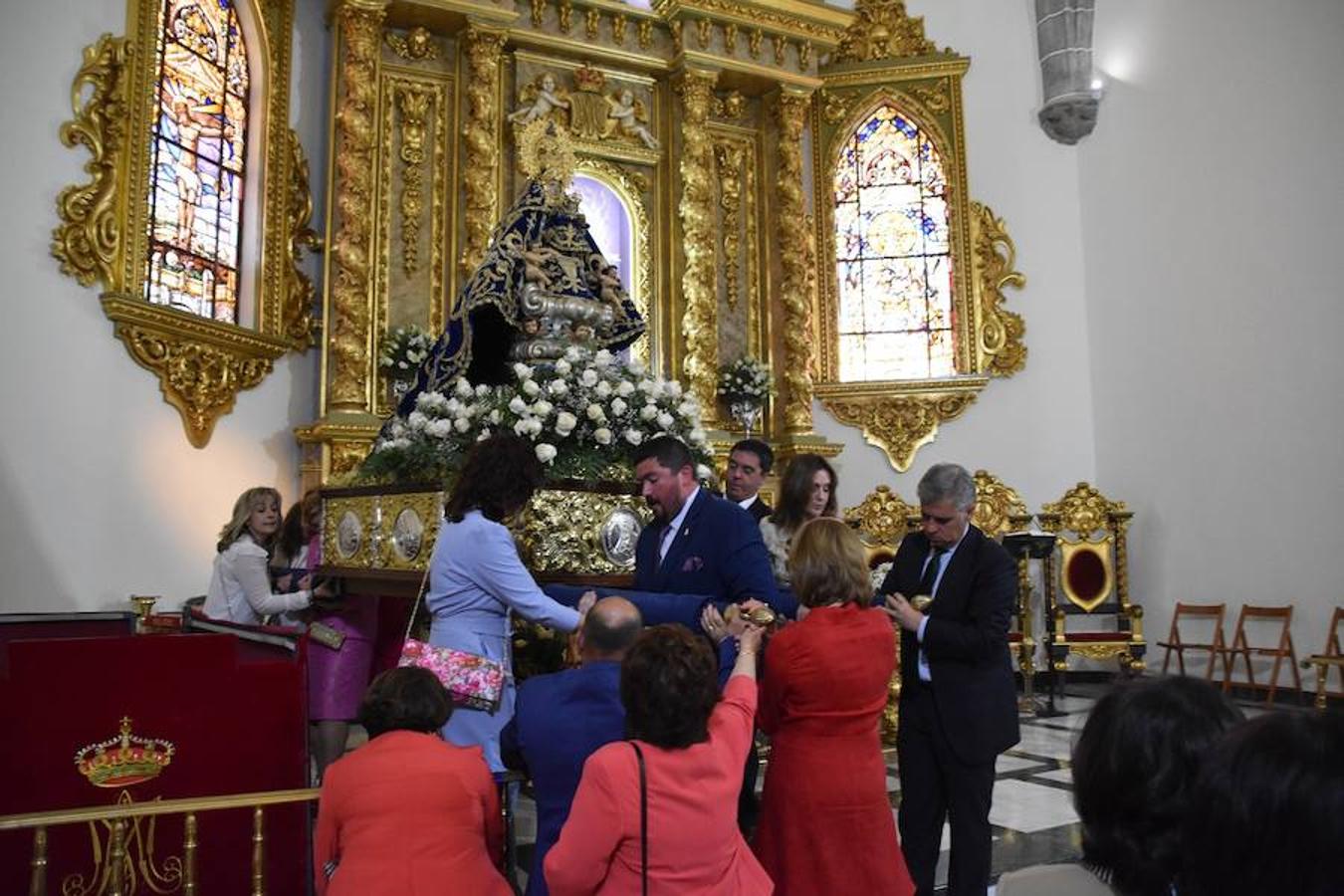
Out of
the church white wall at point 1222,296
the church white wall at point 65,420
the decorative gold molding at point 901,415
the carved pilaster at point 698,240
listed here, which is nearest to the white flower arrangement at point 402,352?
the church white wall at point 65,420

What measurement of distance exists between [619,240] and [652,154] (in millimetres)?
1019

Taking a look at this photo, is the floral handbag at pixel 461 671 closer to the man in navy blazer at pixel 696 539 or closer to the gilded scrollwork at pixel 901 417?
the man in navy blazer at pixel 696 539

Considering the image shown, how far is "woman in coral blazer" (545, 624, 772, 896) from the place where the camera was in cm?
207

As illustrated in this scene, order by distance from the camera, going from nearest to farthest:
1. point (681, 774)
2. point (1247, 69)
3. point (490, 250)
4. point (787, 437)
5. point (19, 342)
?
point (681, 774), point (490, 250), point (19, 342), point (1247, 69), point (787, 437)

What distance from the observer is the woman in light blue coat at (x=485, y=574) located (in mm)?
3203

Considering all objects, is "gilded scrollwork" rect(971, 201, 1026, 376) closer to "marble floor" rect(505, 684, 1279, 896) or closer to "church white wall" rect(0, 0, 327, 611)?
"marble floor" rect(505, 684, 1279, 896)

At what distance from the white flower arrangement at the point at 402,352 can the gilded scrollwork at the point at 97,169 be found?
99.9 inches

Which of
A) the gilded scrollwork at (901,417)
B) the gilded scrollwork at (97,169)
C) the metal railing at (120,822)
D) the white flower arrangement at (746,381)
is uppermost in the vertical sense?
the gilded scrollwork at (97,169)

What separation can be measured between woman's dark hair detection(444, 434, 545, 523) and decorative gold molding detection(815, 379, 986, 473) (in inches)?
345

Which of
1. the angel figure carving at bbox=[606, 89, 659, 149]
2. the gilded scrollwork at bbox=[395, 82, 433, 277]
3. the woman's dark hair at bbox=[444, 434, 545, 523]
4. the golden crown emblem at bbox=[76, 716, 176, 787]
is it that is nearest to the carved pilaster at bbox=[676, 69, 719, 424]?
the angel figure carving at bbox=[606, 89, 659, 149]

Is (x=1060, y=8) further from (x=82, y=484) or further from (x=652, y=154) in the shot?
(x=82, y=484)

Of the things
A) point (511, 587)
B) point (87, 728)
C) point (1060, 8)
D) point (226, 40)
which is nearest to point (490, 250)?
point (511, 587)

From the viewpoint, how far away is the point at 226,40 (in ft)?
30.0

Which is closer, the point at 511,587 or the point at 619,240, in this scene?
the point at 511,587
